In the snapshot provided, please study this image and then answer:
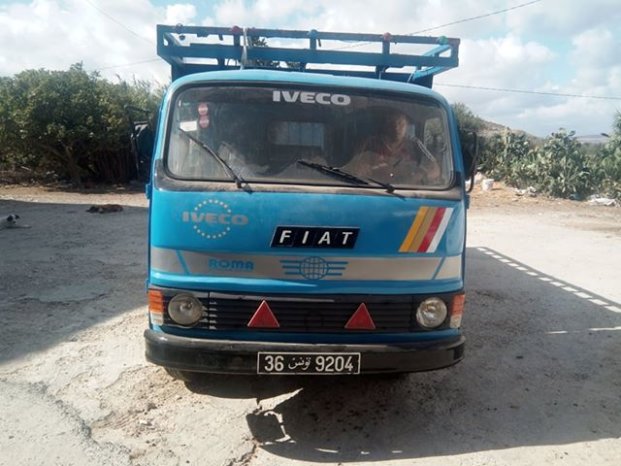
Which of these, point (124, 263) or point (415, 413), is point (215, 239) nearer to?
point (415, 413)

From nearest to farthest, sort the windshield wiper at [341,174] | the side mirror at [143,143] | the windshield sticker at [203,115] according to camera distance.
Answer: the windshield wiper at [341,174]
the windshield sticker at [203,115]
the side mirror at [143,143]

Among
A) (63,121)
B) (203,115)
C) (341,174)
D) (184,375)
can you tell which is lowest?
(184,375)

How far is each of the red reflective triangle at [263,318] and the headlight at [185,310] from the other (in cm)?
31

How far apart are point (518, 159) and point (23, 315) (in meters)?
18.6

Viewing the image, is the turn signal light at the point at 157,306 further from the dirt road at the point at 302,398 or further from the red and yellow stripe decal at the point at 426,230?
the red and yellow stripe decal at the point at 426,230

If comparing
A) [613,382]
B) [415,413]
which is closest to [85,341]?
[415,413]

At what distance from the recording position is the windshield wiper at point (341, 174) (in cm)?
322

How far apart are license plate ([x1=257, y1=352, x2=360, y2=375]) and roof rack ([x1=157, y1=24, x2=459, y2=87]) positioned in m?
2.95

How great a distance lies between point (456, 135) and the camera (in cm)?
362

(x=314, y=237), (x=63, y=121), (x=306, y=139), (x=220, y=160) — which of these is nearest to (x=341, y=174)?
(x=306, y=139)

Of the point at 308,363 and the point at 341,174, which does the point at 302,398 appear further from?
the point at 341,174

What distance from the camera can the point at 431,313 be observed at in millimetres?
3195

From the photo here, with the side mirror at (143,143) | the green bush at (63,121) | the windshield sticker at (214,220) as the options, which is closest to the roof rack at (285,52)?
the side mirror at (143,143)

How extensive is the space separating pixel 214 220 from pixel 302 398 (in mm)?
1556
